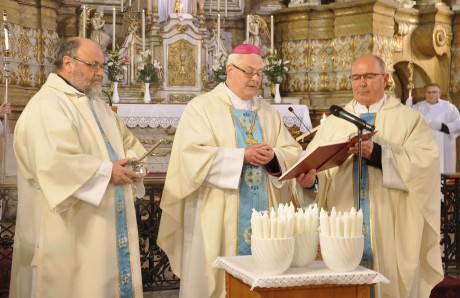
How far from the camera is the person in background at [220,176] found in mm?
5094

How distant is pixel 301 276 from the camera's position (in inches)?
152

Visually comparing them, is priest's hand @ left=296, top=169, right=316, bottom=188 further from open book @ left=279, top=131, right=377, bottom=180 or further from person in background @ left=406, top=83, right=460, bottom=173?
person in background @ left=406, top=83, right=460, bottom=173

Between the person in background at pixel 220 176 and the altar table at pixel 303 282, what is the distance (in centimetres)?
103

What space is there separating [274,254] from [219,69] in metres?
6.41

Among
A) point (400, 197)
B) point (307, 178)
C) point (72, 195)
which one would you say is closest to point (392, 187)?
point (400, 197)

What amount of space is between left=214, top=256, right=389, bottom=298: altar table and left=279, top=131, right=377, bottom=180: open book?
2.50ft

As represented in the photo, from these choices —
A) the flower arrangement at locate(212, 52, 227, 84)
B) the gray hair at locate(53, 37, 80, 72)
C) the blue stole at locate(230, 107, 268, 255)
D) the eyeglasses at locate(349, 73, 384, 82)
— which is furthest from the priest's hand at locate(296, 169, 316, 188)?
the flower arrangement at locate(212, 52, 227, 84)

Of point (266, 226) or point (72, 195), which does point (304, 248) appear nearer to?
point (266, 226)

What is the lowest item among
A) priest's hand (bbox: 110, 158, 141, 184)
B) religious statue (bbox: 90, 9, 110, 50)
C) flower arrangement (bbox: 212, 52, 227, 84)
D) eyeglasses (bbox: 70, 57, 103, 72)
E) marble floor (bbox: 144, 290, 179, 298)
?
marble floor (bbox: 144, 290, 179, 298)

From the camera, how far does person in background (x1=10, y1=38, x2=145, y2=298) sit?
4602 millimetres

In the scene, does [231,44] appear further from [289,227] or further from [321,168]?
[289,227]

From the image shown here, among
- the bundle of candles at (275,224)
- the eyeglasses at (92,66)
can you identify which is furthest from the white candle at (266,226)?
the eyeglasses at (92,66)

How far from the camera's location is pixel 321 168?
16.8ft

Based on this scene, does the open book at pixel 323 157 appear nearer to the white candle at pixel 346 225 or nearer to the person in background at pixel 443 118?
the white candle at pixel 346 225
